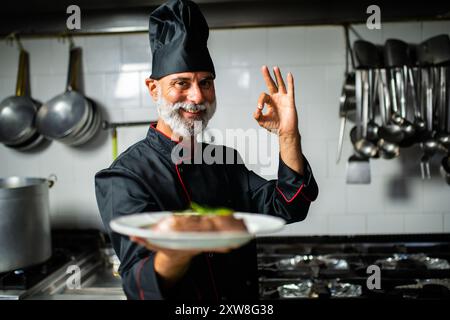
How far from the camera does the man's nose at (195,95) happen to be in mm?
615

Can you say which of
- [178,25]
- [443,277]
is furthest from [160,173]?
[443,277]

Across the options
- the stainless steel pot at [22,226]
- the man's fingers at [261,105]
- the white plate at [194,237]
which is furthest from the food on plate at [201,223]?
the stainless steel pot at [22,226]

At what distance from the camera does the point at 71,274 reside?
1146mm

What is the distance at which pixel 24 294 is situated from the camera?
972 mm

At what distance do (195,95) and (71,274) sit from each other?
2.39ft

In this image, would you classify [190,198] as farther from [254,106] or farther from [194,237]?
[254,106]

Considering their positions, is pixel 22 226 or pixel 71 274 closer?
pixel 22 226

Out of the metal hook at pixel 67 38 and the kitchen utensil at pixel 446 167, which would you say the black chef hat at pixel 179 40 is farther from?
the kitchen utensil at pixel 446 167

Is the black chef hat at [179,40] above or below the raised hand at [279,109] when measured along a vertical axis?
above

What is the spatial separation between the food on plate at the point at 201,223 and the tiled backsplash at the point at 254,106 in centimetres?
83

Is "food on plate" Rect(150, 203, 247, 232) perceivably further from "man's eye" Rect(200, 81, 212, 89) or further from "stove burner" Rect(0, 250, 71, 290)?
"stove burner" Rect(0, 250, 71, 290)

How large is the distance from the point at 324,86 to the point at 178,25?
29.6 inches

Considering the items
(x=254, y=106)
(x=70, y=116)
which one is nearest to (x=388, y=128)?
(x=254, y=106)

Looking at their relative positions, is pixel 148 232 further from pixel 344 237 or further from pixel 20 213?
pixel 344 237
